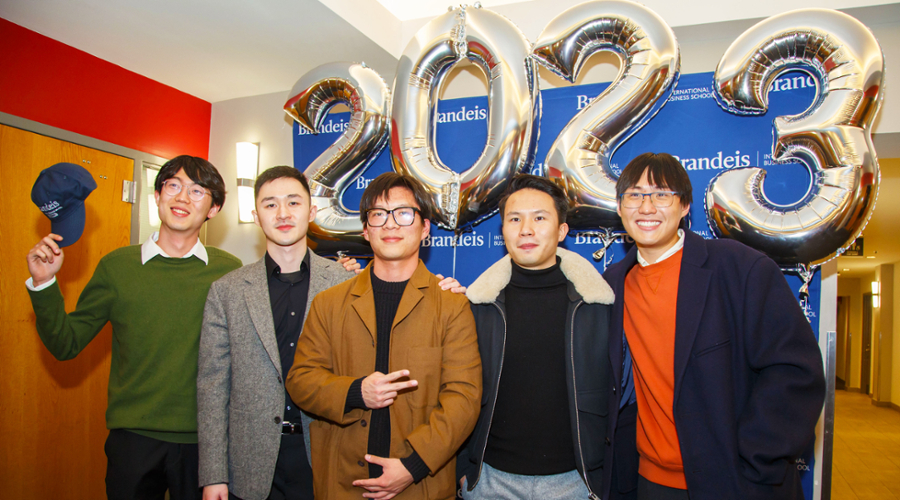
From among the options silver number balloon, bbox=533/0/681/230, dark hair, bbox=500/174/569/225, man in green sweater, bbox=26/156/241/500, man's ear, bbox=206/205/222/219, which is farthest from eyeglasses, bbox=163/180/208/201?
silver number balloon, bbox=533/0/681/230

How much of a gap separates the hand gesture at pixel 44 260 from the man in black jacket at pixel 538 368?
1726mm

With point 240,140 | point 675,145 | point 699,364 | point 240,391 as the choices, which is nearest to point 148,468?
point 240,391

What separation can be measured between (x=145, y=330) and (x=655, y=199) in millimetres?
Result: 2082

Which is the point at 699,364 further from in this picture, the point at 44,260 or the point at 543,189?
the point at 44,260

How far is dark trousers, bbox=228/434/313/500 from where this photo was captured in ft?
6.17

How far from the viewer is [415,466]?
1.54 m

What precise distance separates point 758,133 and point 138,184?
161 inches

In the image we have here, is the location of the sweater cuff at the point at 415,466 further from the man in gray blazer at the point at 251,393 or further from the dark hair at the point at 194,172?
the dark hair at the point at 194,172

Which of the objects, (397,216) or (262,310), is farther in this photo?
(262,310)

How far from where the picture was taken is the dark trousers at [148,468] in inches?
77.9

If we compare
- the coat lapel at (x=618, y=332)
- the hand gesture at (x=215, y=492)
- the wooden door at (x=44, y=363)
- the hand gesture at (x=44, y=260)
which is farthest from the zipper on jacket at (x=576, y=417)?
the wooden door at (x=44, y=363)

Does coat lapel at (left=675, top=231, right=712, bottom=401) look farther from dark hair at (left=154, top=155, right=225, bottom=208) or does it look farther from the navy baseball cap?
the navy baseball cap

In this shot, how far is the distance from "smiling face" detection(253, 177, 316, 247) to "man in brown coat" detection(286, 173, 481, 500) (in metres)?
0.37

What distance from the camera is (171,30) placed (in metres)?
3.24
